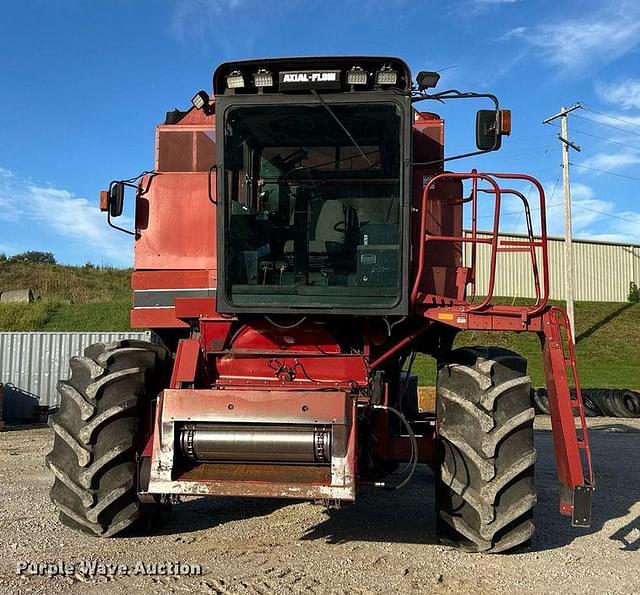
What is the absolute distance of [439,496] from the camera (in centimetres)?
524

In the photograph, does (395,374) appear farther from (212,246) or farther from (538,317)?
(212,246)

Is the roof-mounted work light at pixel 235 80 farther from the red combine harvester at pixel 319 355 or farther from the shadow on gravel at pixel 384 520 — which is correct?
the shadow on gravel at pixel 384 520

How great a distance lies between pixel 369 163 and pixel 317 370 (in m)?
1.77

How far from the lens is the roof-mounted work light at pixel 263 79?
533 cm

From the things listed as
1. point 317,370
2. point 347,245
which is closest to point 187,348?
point 317,370

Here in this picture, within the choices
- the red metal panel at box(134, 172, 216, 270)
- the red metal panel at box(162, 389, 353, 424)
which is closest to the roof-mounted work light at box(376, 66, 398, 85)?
the red metal panel at box(134, 172, 216, 270)

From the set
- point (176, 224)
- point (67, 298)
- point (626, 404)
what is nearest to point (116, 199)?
point (176, 224)

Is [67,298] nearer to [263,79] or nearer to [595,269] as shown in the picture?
[595,269]

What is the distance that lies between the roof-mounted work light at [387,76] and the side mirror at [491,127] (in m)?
0.69

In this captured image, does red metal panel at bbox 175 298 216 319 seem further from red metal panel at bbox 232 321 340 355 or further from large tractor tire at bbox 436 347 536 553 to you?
large tractor tire at bbox 436 347 536 553

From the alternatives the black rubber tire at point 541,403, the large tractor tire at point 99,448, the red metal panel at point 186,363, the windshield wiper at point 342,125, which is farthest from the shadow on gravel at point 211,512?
the black rubber tire at point 541,403

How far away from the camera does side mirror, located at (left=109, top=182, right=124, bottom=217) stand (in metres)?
6.30

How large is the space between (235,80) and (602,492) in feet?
20.5

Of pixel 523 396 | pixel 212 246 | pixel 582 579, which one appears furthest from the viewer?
pixel 212 246
